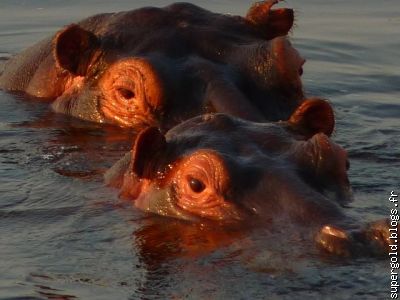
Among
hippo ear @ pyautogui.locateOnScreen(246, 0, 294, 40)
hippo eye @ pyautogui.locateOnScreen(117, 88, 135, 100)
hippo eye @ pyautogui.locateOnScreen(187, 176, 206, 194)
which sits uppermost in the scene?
hippo ear @ pyautogui.locateOnScreen(246, 0, 294, 40)

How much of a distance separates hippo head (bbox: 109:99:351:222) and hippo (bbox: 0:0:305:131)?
1.38 m

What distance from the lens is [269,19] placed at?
9648 millimetres

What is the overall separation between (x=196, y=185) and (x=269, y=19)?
11.2 feet

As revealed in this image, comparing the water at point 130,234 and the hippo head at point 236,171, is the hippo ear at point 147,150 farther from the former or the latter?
the water at point 130,234

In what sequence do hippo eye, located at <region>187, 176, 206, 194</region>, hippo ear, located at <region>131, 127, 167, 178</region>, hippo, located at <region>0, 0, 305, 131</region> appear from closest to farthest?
hippo eye, located at <region>187, 176, 206, 194</region> < hippo ear, located at <region>131, 127, 167, 178</region> < hippo, located at <region>0, 0, 305, 131</region>

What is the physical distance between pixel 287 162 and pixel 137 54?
2624 mm

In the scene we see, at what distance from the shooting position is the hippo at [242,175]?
20.2 ft

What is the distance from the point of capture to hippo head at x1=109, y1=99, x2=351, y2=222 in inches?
246

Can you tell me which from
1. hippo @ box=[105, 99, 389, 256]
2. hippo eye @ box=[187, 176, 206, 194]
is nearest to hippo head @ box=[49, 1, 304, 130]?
hippo @ box=[105, 99, 389, 256]

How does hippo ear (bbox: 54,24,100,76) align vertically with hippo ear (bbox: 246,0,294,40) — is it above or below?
below

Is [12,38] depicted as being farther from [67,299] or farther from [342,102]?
[67,299]

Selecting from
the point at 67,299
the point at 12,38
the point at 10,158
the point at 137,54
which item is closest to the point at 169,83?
the point at 137,54

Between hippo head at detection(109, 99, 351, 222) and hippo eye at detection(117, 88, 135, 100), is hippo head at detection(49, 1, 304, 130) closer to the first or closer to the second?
hippo eye at detection(117, 88, 135, 100)

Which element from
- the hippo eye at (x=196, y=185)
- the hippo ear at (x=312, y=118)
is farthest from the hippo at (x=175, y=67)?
the hippo eye at (x=196, y=185)
